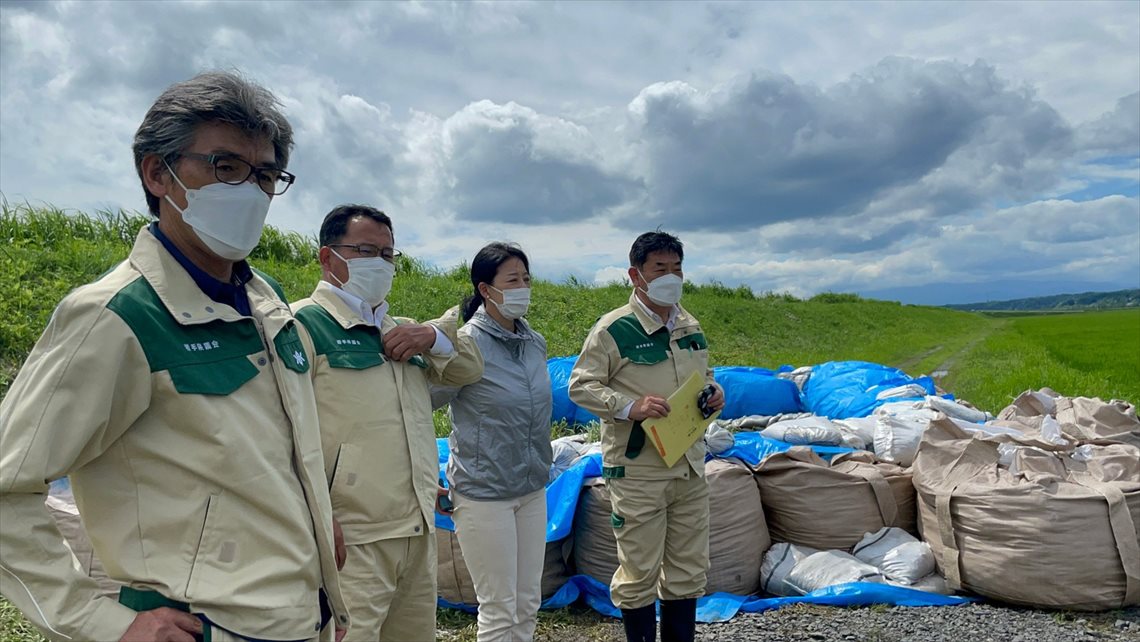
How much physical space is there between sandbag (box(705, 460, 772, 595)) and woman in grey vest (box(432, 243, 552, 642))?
134 cm

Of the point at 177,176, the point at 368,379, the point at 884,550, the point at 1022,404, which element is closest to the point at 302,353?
the point at 177,176

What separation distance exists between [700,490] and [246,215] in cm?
223

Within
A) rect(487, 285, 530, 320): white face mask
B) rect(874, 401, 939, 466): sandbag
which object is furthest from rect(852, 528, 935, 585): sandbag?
rect(487, 285, 530, 320): white face mask

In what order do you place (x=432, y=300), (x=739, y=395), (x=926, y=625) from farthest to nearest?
1. (x=432, y=300)
2. (x=739, y=395)
3. (x=926, y=625)

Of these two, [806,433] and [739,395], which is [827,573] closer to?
[806,433]

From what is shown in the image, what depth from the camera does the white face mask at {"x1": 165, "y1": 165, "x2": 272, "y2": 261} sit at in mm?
1402

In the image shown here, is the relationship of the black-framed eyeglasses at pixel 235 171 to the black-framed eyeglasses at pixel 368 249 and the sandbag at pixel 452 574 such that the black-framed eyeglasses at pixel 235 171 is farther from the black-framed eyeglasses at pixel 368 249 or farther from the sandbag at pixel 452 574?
the sandbag at pixel 452 574

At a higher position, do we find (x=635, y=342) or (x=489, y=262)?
(x=489, y=262)

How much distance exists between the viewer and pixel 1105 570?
363 centimetres

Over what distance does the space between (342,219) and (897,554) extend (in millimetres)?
3217

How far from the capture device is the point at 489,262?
119 inches

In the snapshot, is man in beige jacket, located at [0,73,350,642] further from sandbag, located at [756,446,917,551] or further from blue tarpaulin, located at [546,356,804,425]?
blue tarpaulin, located at [546,356,804,425]

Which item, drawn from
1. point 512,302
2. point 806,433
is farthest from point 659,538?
point 806,433

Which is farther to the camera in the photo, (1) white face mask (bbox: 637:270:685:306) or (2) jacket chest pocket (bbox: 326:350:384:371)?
(1) white face mask (bbox: 637:270:685:306)
